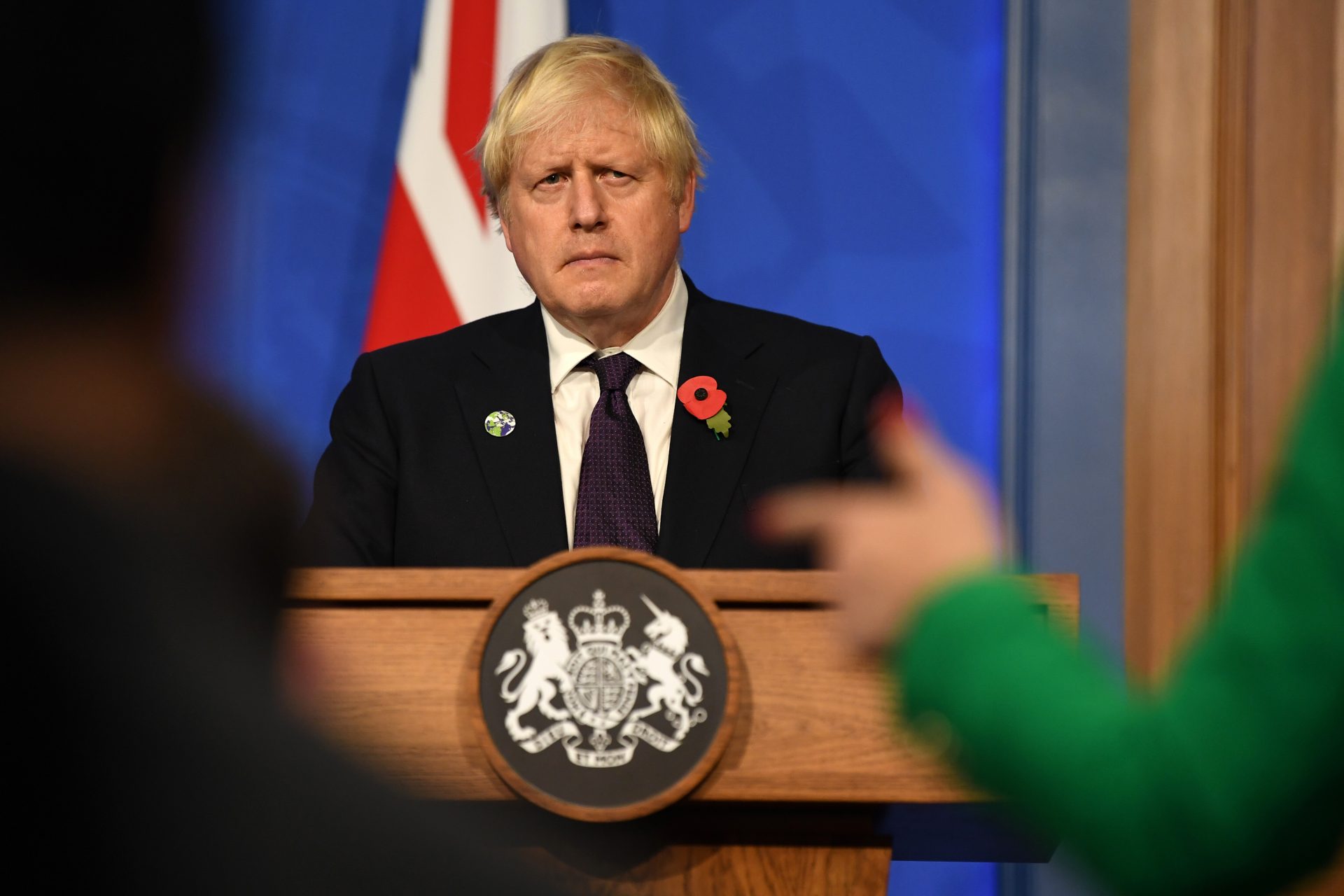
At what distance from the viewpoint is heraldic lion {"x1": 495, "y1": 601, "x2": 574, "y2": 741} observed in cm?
146

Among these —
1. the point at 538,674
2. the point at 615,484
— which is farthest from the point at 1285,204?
the point at 538,674

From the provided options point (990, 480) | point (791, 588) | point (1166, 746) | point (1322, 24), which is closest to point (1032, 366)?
point (990, 480)

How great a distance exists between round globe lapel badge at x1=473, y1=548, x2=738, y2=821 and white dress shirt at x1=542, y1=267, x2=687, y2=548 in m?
0.73

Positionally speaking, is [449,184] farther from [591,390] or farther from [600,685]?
[600,685]

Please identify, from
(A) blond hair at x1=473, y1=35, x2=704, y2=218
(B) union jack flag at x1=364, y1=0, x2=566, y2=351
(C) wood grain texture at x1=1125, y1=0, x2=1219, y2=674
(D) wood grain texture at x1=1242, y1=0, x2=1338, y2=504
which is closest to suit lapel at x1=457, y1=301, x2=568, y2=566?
(A) blond hair at x1=473, y1=35, x2=704, y2=218

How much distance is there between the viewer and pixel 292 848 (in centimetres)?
37

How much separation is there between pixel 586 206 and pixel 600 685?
1.14 m

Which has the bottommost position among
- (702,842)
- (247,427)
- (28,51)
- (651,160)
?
(702,842)

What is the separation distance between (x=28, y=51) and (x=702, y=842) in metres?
1.26

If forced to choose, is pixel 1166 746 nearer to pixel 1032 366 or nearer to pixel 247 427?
pixel 247 427

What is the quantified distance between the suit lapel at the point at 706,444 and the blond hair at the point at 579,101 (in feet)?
0.89

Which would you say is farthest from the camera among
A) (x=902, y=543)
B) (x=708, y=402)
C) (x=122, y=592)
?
(x=708, y=402)

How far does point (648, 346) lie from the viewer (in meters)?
2.44

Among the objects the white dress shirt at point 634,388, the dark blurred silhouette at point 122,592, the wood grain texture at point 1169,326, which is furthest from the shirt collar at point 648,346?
the dark blurred silhouette at point 122,592
